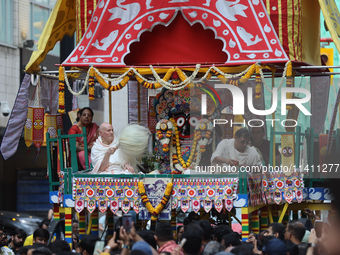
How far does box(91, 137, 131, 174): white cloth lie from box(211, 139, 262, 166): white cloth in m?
1.54

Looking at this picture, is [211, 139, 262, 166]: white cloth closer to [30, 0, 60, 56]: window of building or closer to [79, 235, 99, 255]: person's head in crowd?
[79, 235, 99, 255]: person's head in crowd

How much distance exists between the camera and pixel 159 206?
9.77 metres

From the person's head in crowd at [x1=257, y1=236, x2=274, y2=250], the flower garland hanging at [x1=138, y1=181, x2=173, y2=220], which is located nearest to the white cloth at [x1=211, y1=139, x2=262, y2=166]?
the flower garland hanging at [x1=138, y1=181, x2=173, y2=220]

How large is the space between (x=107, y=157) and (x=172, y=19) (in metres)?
3.00

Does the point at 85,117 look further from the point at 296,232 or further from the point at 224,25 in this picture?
the point at 296,232

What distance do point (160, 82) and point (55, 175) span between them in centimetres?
257

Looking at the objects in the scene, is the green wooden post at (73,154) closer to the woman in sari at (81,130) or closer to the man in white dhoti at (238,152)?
the woman in sari at (81,130)

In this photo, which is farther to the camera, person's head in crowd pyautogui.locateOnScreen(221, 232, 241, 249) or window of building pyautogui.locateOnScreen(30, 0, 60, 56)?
window of building pyautogui.locateOnScreen(30, 0, 60, 56)

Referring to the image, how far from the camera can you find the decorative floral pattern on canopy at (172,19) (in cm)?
1070

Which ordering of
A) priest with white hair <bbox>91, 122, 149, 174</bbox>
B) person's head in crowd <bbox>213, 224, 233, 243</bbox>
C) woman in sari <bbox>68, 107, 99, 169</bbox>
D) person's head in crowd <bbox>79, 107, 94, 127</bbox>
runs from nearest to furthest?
person's head in crowd <bbox>213, 224, 233, 243</bbox>
priest with white hair <bbox>91, 122, 149, 174</bbox>
woman in sari <bbox>68, 107, 99, 169</bbox>
person's head in crowd <bbox>79, 107, 94, 127</bbox>

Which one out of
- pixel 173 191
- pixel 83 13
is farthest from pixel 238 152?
pixel 83 13

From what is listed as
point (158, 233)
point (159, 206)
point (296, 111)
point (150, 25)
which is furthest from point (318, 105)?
point (158, 233)

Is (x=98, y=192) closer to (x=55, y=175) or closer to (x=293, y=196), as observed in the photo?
(x=55, y=175)

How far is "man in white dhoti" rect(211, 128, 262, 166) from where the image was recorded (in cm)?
1031
